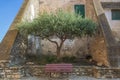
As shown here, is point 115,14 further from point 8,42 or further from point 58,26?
point 8,42

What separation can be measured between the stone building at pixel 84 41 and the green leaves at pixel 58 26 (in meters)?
0.64

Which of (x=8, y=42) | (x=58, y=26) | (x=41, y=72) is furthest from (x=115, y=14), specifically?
(x=8, y=42)

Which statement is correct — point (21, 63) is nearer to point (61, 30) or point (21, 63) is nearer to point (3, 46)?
point (3, 46)

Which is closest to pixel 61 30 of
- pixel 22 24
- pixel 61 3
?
pixel 22 24

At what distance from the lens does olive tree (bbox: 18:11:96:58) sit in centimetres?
1631

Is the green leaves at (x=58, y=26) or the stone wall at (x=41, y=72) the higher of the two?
the green leaves at (x=58, y=26)

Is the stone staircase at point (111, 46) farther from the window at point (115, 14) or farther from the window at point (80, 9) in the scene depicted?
the window at point (80, 9)

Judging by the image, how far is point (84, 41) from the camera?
19906 millimetres

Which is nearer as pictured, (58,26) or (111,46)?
(111,46)

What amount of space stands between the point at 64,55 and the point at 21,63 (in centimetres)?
383

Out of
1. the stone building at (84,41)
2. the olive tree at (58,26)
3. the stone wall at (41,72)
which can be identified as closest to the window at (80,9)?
the stone building at (84,41)

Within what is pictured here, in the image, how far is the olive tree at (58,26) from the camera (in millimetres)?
16312

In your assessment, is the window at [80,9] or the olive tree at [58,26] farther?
the window at [80,9]

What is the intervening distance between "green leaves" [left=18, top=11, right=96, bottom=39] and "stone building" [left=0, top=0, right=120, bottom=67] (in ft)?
2.11
